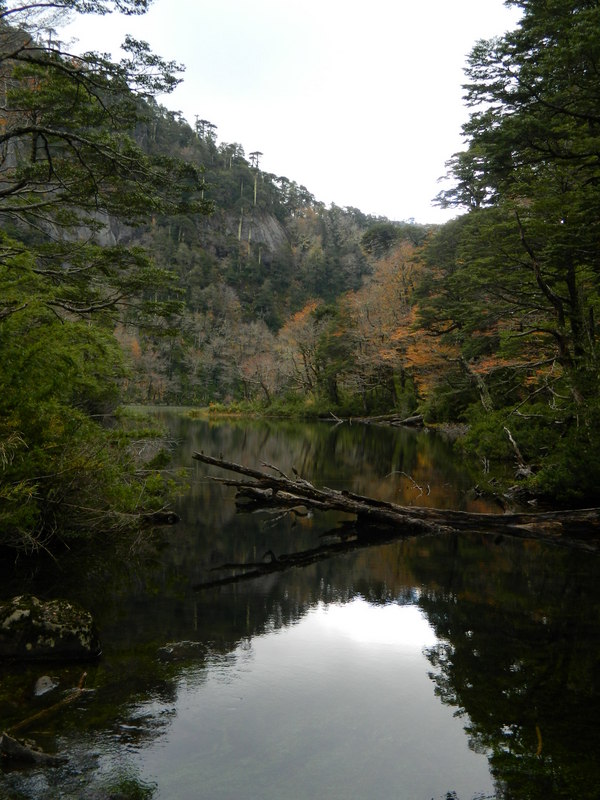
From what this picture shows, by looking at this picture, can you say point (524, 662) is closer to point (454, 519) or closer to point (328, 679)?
point (328, 679)

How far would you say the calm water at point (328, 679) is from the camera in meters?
4.08

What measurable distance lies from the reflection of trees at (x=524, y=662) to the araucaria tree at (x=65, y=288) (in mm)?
5311

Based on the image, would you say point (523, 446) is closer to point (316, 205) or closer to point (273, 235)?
point (273, 235)

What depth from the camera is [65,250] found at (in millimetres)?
13234

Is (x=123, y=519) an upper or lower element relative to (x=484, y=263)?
lower

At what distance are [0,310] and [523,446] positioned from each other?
12972 mm

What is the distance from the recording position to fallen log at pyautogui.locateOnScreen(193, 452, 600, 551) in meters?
11.1

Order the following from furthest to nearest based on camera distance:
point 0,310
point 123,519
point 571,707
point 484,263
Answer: point 484,263 < point 123,519 < point 0,310 < point 571,707

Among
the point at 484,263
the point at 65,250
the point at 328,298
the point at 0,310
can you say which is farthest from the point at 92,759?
the point at 328,298

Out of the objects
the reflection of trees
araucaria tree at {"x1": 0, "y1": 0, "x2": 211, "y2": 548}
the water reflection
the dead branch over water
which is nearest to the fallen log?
the dead branch over water

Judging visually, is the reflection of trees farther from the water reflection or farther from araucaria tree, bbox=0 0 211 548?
araucaria tree, bbox=0 0 211 548

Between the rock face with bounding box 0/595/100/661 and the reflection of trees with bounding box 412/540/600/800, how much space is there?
3.41 m

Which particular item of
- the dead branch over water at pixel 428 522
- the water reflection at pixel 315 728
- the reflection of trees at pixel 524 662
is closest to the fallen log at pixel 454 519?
the dead branch over water at pixel 428 522

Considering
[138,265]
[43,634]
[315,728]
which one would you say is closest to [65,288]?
[138,265]
